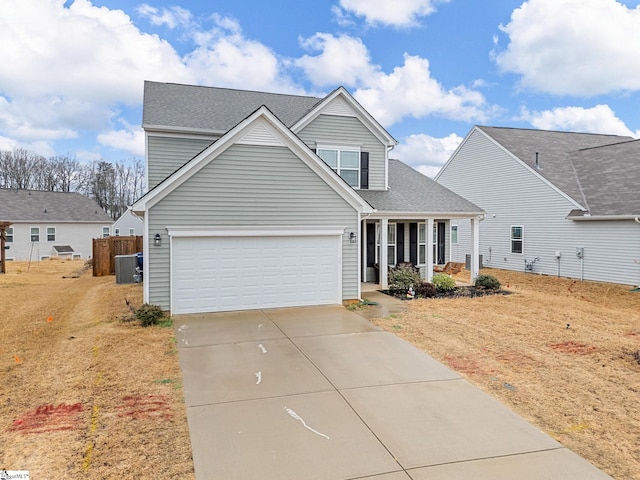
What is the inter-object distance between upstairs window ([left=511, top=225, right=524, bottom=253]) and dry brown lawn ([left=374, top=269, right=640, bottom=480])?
22.1 ft

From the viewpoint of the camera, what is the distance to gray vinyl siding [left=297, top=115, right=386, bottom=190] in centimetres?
1477

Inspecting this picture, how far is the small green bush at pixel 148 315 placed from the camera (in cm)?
975

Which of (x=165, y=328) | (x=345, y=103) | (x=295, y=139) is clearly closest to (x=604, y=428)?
(x=165, y=328)

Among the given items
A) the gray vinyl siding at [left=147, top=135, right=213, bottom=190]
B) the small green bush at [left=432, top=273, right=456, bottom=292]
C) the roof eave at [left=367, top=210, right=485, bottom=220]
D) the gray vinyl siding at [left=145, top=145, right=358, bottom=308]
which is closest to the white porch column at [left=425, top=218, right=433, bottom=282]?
the roof eave at [left=367, top=210, right=485, bottom=220]

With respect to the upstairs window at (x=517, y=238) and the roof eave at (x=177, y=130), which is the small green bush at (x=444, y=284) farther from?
the roof eave at (x=177, y=130)

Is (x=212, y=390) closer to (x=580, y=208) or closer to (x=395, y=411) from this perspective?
(x=395, y=411)

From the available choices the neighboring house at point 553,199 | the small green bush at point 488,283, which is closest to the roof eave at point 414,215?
the small green bush at point 488,283

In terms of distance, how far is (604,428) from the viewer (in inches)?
185

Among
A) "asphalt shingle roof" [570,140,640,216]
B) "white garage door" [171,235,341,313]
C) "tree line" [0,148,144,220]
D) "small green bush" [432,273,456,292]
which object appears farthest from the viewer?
"tree line" [0,148,144,220]

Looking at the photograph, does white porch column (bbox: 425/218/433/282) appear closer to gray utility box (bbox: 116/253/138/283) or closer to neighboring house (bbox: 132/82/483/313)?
neighboring house (bbox: 132/82/483/313)

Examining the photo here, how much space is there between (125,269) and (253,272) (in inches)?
360

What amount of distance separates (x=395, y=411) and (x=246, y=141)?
27.3ft

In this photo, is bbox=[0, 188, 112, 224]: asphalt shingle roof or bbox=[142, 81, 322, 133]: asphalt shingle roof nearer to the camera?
bbox=[142, 81, 322, 133]: asphalt shingle roof

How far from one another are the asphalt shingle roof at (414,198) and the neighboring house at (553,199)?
5358mm
